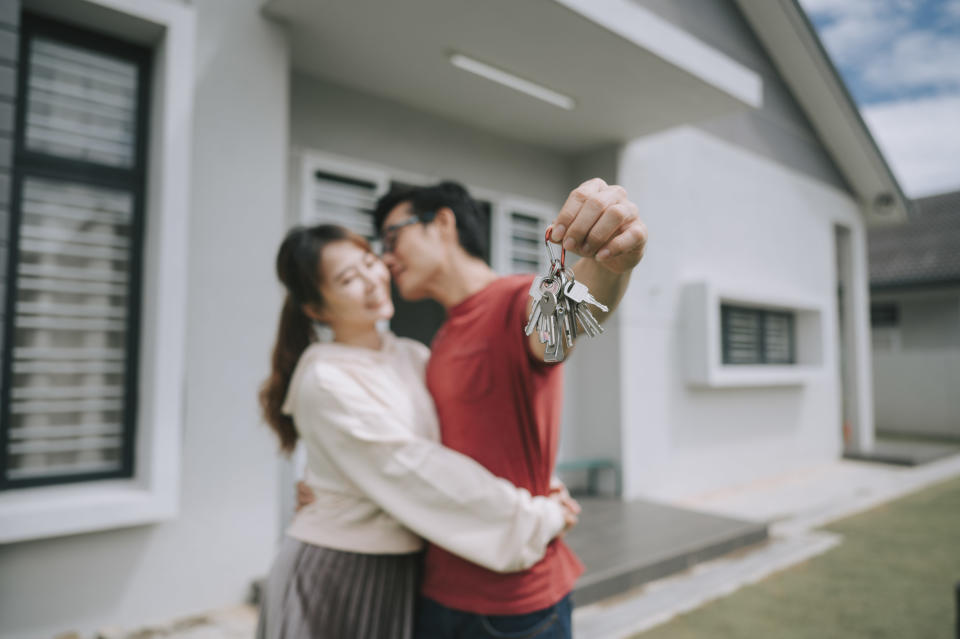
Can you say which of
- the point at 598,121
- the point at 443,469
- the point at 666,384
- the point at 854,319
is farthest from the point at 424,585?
the point at 854,319

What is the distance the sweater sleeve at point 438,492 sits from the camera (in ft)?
3.97

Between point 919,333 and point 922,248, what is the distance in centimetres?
203

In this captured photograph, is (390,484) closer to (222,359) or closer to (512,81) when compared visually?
(222,359)

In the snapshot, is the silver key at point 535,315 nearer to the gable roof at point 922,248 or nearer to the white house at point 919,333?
the white house at point 919,333

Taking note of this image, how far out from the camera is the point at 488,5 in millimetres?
3158

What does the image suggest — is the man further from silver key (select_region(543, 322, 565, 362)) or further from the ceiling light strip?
the ceiling light strip

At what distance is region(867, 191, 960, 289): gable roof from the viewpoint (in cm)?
1168

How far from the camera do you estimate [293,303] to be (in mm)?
1587

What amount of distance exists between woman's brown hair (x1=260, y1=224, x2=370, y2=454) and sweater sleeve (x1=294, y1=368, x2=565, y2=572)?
0.34 m

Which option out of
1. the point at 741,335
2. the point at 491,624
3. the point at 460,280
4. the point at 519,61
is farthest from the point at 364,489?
the point at 741,335

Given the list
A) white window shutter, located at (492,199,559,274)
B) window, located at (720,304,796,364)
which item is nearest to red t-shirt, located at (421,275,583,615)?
white window shutter, located at (492,199,559,274)

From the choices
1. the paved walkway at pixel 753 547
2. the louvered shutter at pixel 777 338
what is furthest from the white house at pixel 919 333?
the louvered shutter at pixel 777 338

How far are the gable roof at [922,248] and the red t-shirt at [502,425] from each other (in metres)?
12.6

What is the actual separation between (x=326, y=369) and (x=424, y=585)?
56 centimetres
